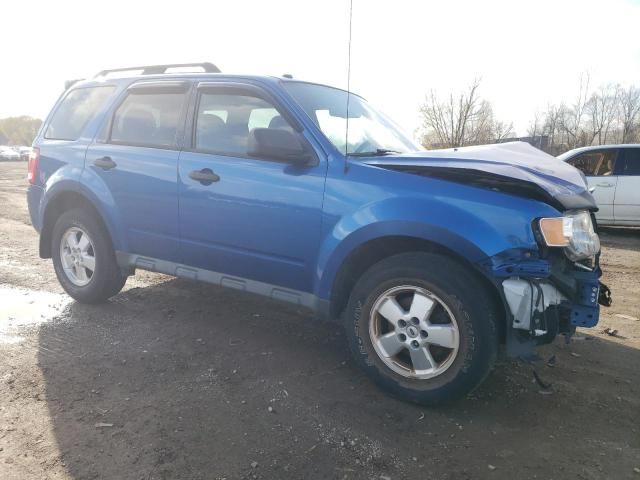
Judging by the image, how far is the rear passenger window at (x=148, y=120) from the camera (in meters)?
4.06

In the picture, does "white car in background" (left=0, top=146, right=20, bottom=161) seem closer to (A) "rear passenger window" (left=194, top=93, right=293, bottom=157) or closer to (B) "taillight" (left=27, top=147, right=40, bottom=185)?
(B) "taillight" (left=27, top=147, right=40, bottom=185)

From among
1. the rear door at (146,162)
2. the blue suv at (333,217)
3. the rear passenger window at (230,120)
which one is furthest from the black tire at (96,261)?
the rear passenger window at (230,120)

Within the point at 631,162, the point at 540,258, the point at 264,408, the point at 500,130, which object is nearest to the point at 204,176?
the point at 264,408

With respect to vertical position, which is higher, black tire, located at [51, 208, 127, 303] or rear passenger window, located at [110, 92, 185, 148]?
rear passenger window, located at [110, 92, 185, 148]

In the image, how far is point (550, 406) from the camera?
3.04 meters

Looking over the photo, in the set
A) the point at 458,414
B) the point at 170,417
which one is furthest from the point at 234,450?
the point at 458,414

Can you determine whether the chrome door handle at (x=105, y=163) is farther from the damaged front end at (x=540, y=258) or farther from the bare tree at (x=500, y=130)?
the bare tree at (x=500, y=130)

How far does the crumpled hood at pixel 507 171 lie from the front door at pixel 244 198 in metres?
0.56

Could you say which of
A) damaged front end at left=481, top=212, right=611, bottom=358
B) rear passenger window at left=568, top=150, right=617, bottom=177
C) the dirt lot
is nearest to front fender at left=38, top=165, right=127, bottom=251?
the dirt lot

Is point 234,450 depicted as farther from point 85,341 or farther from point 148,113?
point 148,113

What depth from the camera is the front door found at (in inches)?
132

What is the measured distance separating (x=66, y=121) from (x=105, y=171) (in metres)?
0.97

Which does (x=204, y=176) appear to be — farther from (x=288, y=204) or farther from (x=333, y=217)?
(x=333, y=217)

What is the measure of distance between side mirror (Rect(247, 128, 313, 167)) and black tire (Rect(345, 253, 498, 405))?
875 millimetres
